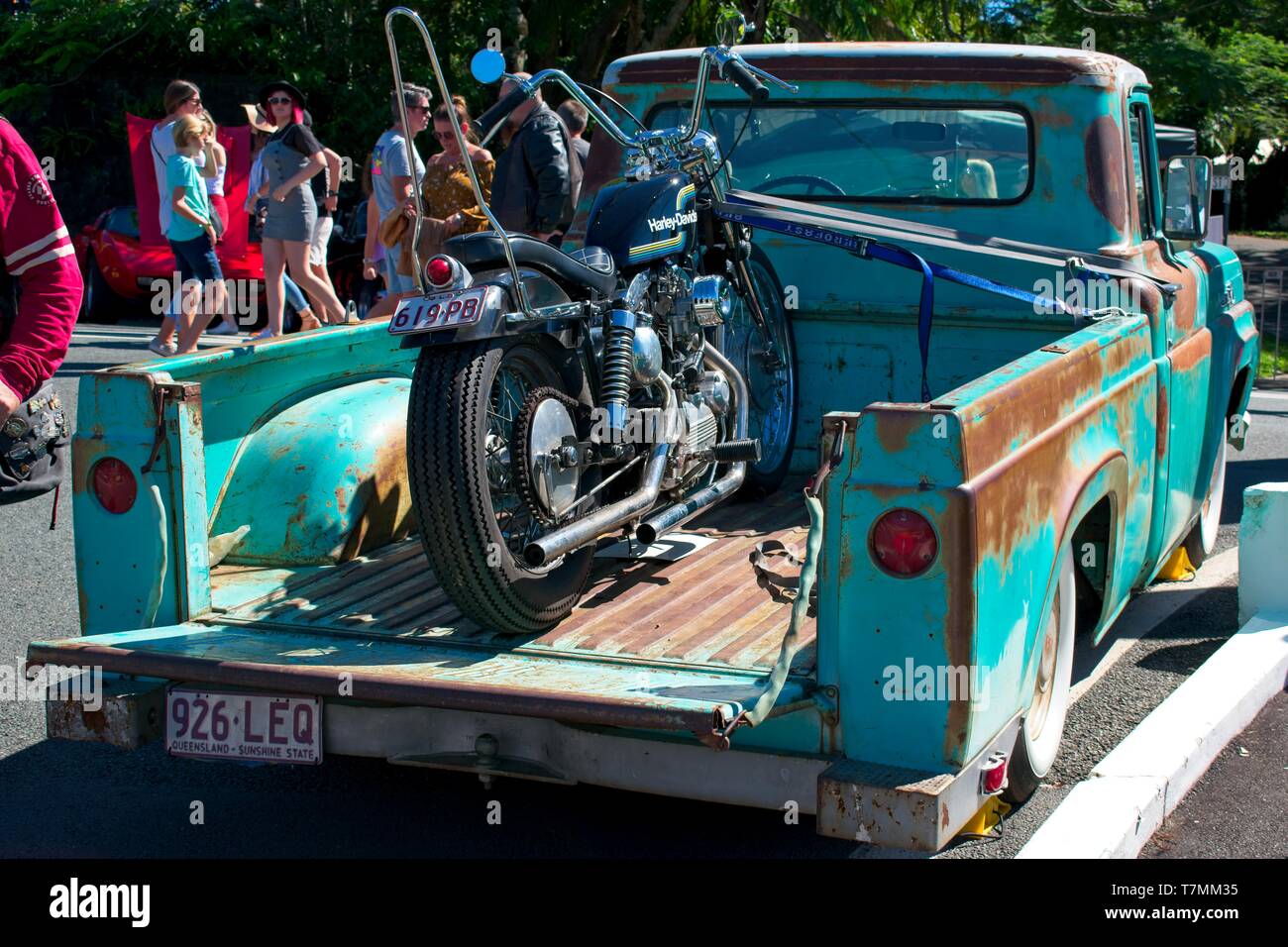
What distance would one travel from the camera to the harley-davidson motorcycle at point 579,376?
3.72m

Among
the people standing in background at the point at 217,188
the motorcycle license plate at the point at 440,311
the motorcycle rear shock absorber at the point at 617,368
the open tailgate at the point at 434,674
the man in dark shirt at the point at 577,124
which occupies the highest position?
the man in dark shirt at the point at 577,124

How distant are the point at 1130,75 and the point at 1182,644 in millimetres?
2098

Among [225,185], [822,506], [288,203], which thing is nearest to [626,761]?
[822,506]

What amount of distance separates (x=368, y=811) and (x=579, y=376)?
52.7 inches

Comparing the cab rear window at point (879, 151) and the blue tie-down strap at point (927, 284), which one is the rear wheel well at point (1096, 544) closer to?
the blue tie-down strap at point (927, 284)

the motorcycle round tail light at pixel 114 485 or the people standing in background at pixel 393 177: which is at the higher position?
the people standing in background at pixel 393 177

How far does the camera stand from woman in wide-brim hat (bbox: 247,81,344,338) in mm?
10031

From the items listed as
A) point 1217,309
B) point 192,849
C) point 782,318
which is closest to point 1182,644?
point 1217,309

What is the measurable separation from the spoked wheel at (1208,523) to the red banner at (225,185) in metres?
10.0

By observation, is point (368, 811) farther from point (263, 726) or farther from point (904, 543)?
point (904, 543)

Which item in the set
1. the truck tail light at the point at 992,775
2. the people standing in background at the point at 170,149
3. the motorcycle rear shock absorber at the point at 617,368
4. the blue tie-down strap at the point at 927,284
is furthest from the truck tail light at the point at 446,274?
the people standing in background at the point at 170,149

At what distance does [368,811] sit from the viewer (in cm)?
417
